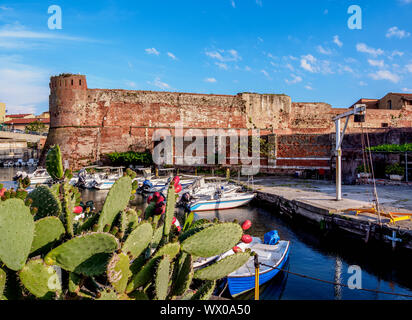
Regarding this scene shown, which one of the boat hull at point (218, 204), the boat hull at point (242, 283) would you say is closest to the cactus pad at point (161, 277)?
the boat hull at point (242, 283)

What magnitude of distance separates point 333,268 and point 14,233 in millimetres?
10032

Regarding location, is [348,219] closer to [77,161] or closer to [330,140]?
[330,140]

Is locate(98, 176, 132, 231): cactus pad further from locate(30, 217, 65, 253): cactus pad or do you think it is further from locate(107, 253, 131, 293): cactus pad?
locate(107, 253, 131, 293): cactus pad

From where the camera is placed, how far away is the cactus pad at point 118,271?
5.76 feet

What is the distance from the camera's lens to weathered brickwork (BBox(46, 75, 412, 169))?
33.0 m

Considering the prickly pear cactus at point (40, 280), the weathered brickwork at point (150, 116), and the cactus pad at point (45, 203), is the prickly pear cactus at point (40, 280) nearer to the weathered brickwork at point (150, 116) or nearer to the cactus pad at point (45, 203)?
the cactus pad at point (45, 203)

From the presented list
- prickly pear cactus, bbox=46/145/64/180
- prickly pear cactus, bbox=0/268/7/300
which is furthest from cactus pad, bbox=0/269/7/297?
prickly pear cactus, bbox=46/145/64/180

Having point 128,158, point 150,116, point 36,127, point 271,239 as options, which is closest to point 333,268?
point 271,239

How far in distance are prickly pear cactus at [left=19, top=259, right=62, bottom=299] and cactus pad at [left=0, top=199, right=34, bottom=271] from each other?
6 centimetres

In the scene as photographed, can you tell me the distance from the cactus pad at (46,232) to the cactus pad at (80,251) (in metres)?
0.18

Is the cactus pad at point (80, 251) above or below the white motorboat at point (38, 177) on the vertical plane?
above

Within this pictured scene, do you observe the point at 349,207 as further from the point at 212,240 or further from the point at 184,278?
the point at 184,278

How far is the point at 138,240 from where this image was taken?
223 cm
